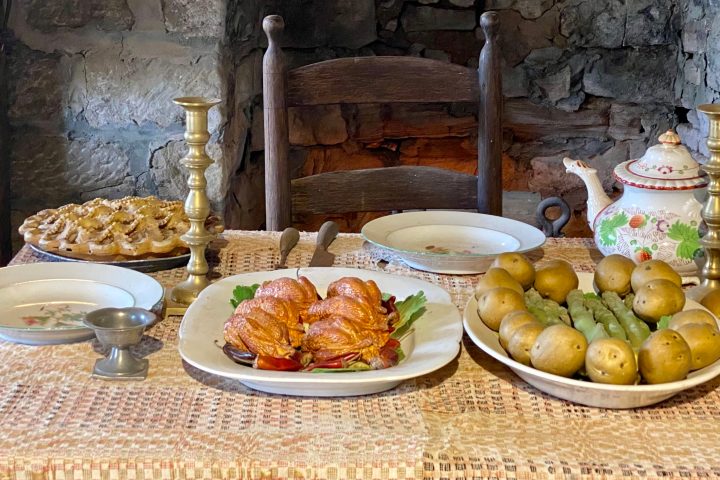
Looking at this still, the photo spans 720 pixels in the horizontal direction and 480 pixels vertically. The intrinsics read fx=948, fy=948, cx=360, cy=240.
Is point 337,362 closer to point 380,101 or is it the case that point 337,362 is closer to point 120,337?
point 120,337

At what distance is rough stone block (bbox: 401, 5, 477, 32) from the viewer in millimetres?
2453

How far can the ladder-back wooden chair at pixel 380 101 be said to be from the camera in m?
1.56

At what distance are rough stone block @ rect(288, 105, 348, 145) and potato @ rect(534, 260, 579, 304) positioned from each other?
1540mm

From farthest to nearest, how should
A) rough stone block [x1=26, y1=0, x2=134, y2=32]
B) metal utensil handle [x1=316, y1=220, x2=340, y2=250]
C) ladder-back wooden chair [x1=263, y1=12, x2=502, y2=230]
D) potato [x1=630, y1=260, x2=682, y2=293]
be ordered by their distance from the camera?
rough stone block [x1=26, y1=0, x2=134, y2=32]
ladder-back wooden chair [x1=263, y1=12, x2=502, y2=230]
metal utensil handle [x1=316, y1=220, x2=340, y2=250]
potato [x1=630, y1=260, x2=682, y2=293]

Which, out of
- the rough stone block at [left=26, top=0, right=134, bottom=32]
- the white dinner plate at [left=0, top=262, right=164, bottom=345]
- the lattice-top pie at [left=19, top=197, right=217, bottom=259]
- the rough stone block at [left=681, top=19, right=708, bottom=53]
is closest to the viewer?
the white dinner plate at [left=0, top=262, right=164, bottom=345]

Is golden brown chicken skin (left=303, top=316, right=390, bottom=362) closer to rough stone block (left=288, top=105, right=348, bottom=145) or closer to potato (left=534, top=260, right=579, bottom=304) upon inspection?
potato (left=534, top=260, right=579, bottom=304)

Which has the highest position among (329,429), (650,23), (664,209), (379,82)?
(650,23)

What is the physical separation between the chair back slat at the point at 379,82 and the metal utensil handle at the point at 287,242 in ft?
1.04

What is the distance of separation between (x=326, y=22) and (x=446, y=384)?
65.6 inches

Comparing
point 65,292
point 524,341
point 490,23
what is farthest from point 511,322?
point 490,23

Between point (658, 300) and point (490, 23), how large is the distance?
71cm

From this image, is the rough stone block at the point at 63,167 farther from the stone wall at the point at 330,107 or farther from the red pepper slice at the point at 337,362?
the red pepper slice at the point at 337,362

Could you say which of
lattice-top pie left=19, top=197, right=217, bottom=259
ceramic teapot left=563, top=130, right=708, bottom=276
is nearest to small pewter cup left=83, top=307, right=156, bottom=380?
lattice-top pie left=19, top=197, right=217, bottom=259

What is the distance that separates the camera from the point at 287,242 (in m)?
1.32
